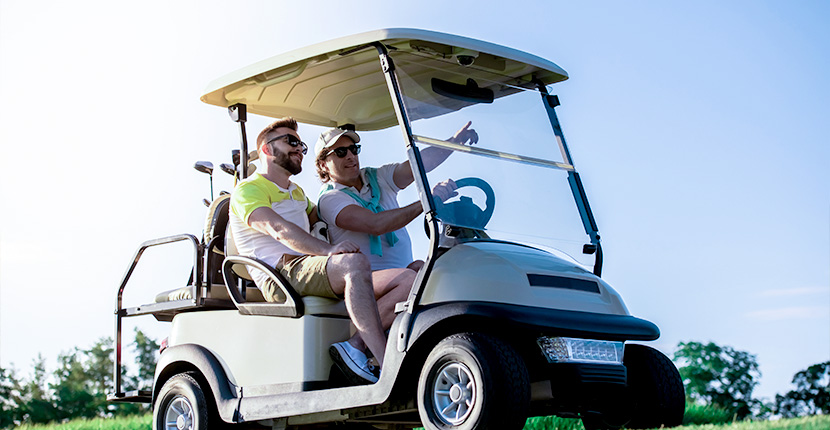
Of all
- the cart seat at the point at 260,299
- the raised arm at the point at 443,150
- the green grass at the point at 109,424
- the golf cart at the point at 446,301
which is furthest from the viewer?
the green grass at the point at 109,424

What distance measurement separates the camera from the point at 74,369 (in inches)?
664

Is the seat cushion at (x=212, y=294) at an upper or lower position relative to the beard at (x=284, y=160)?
lower

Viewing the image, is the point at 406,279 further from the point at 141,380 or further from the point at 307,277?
the point at 141,380

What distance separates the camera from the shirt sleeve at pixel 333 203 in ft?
17.9

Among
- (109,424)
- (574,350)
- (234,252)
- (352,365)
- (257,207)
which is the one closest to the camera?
(574,350)

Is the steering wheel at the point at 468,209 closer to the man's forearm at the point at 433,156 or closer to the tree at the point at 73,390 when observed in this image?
the man's forearm at the point at 433,156

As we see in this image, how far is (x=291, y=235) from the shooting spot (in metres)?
5.13

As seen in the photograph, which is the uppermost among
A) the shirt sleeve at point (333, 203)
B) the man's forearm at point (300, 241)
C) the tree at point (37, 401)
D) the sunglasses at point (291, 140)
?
the sunglasses at point (291, 140)

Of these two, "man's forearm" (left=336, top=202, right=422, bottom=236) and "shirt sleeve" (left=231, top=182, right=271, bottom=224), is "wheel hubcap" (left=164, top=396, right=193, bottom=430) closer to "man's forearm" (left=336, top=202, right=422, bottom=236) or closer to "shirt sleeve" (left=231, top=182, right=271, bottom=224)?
"shirt sleeve" (left=231, top=182, right=271, bottom=224)

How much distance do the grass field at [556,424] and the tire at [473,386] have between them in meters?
1.17

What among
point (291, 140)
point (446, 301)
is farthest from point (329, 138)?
point (446, 301)

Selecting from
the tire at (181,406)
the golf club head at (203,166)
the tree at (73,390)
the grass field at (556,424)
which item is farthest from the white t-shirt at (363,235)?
the tree at (73,390)

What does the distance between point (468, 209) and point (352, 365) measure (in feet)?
3.12

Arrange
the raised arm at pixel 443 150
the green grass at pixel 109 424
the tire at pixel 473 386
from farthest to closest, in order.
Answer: the green grass at pixel 109 424 → the raised arm at pixel 443 150 → the tire at pixel 473 386
